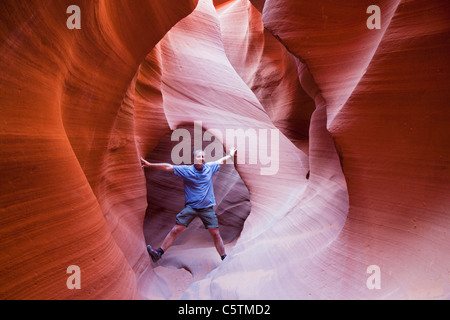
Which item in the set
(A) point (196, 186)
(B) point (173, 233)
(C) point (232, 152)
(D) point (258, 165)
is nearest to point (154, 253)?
(B) point (173, 233)

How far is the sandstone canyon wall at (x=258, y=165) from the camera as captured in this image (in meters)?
1.67

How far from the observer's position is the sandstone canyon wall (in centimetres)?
167

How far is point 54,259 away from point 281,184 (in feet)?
9.68

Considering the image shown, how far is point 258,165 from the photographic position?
13.9 feet

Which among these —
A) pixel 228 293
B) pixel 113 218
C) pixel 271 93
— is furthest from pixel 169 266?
pixel 271 93

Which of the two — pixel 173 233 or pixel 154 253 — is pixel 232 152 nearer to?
pixel 173 233

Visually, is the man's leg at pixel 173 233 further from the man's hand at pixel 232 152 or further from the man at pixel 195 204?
the man's hand at pixel 232 152

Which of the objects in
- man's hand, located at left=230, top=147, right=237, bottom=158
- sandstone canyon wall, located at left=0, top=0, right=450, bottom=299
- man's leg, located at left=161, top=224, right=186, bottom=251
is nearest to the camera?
sandstone canyon wall, located at left=0, top=0, right=450, bottom=299

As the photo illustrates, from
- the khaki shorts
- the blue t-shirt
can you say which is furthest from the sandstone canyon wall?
the blue t-shirt

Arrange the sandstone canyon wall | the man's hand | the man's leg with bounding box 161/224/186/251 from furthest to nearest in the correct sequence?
the man's hand < the man's leg with bounding box 161/224/186/251 < the sandstone canyon wall

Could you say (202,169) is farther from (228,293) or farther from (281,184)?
(228,293)

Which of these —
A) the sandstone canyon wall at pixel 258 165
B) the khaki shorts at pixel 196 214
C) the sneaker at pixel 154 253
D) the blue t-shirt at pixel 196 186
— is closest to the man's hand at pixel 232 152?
the sandstone canyon wall at pixel 258 165

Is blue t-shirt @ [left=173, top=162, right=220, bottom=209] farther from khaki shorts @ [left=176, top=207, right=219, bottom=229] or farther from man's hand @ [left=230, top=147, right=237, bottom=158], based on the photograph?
man's hand @ [left=230, top=147, right=237, bottom=158]

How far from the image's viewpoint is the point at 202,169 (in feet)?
12.2
